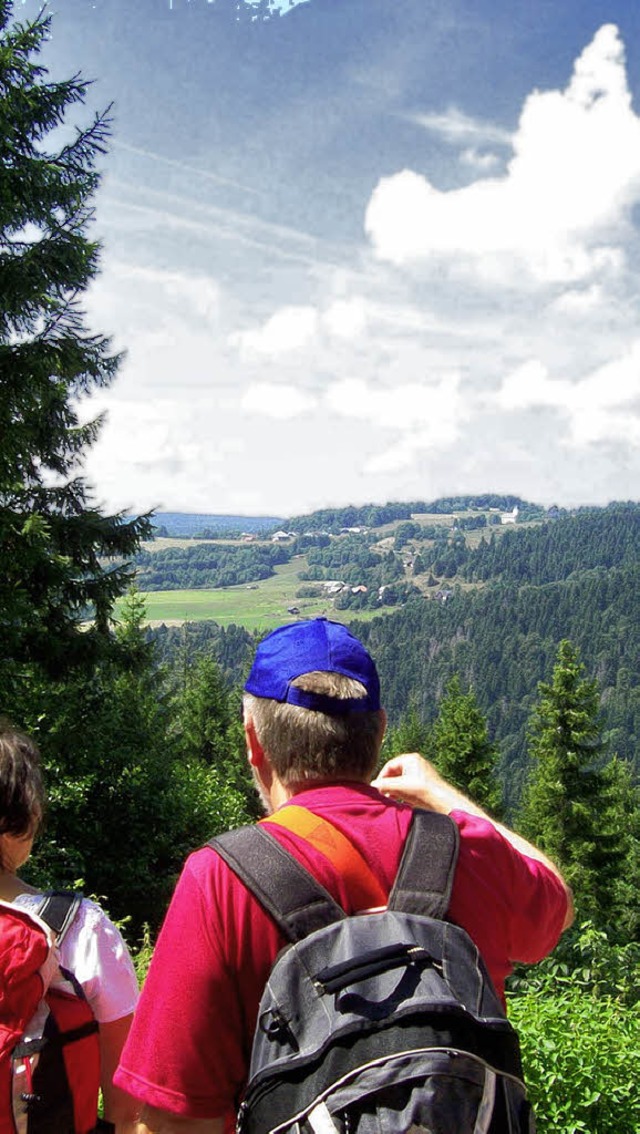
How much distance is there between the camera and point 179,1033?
4.81 feet

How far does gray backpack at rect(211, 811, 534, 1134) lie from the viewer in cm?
134

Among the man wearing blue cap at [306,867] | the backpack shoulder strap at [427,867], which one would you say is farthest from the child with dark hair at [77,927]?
the backpack shoulder strap at [427,867]

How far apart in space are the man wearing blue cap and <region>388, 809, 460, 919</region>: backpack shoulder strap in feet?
0.08

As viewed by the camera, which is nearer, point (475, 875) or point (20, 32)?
point (475, 875)

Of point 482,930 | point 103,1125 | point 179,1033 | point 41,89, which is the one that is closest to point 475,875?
point 482,930

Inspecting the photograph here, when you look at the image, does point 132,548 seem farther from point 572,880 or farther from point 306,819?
point 572,880

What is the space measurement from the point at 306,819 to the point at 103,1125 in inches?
54.2

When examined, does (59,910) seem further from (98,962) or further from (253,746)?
(253,746)

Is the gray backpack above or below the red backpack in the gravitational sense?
above

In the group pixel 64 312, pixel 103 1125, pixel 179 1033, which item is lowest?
pixel 103 1125

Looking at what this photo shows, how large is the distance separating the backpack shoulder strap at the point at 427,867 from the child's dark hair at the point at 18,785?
1204 millimetres

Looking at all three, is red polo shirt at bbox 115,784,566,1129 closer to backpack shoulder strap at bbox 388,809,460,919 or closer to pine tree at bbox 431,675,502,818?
backpack shoulder strap at bbox 388,809,460,919

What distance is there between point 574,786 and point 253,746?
81.8ft

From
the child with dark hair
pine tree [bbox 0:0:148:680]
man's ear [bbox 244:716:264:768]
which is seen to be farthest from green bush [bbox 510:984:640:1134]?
pine tree [bbox 0:0:148:680]
